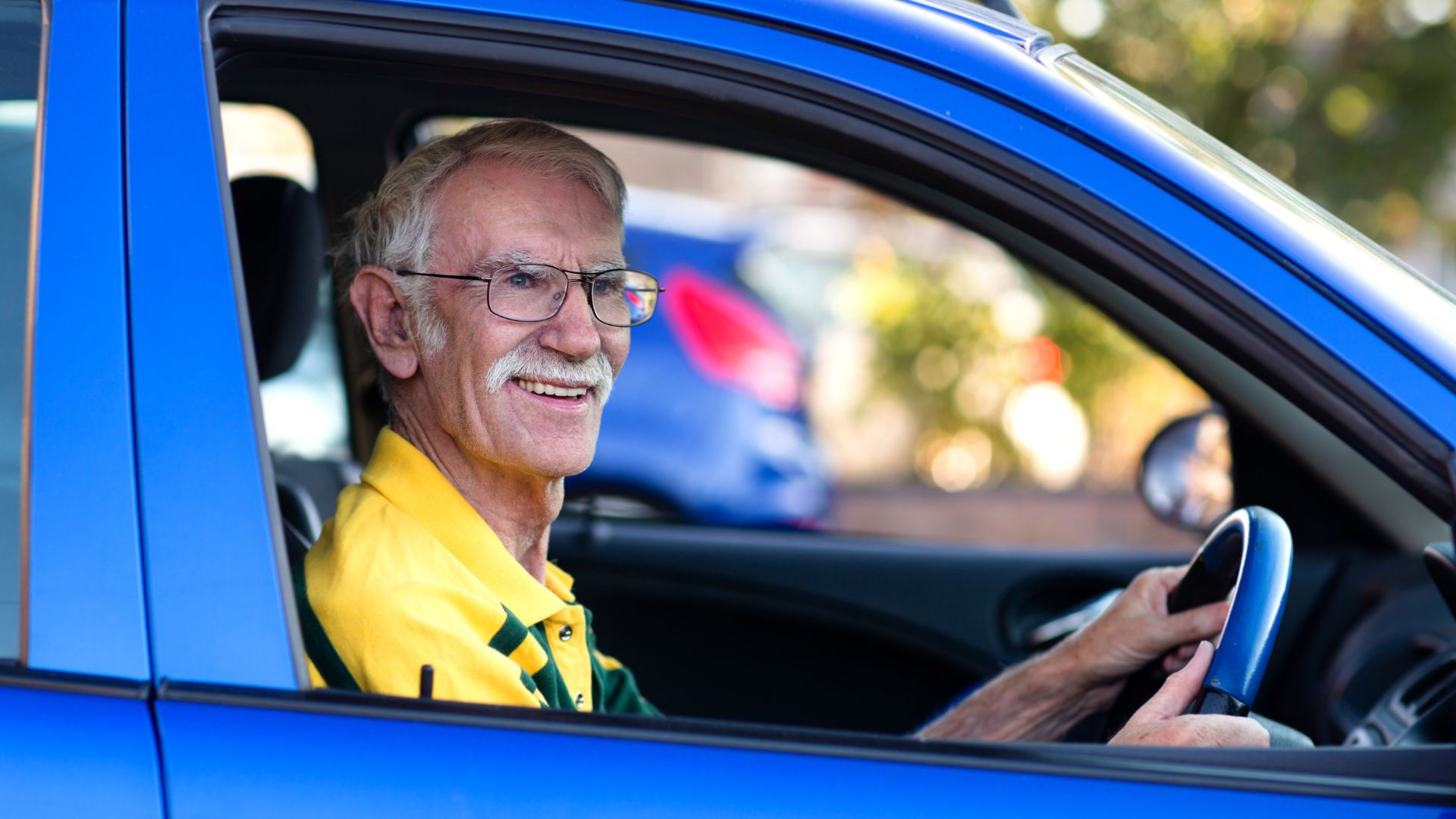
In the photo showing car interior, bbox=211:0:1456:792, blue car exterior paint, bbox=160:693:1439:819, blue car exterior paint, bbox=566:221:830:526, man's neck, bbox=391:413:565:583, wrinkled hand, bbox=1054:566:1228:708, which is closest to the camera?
blue car exterior paint, bbox=160:693:1439:819

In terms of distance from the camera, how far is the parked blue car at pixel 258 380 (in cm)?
120

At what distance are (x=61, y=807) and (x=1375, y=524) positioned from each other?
2178 millimetres

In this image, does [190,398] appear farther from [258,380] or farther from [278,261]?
[278,261]

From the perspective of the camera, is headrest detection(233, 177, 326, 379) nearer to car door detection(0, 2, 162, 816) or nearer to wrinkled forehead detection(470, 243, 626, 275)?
wrinkled forehead detection(470, 243, 626, 275)

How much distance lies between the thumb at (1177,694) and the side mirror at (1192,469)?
115 centimetres

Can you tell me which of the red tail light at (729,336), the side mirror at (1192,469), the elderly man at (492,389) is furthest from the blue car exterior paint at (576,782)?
the red tail light at (729,336)

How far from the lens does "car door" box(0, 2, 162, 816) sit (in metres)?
1.20

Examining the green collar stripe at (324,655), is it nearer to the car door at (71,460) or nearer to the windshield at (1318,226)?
the car door at (71,460)

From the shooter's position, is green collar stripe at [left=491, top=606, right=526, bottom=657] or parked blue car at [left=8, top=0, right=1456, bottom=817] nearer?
parked blue car at [left=8, top=0, right=1456, bottom=817]

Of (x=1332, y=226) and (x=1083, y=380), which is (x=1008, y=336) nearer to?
(x=1083, y=380)

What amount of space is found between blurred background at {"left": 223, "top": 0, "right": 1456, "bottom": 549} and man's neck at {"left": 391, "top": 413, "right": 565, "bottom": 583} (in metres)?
2.07

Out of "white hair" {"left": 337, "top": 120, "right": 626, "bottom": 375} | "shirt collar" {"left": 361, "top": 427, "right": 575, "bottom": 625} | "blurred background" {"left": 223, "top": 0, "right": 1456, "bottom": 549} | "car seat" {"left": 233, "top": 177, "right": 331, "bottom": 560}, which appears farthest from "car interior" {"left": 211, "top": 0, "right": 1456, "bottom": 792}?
"blurred background" {"left": 223, "top": 0, "right": 1456, "bottom": 549}

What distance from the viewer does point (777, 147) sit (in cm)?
221

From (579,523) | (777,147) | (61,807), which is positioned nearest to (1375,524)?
(777,147)
